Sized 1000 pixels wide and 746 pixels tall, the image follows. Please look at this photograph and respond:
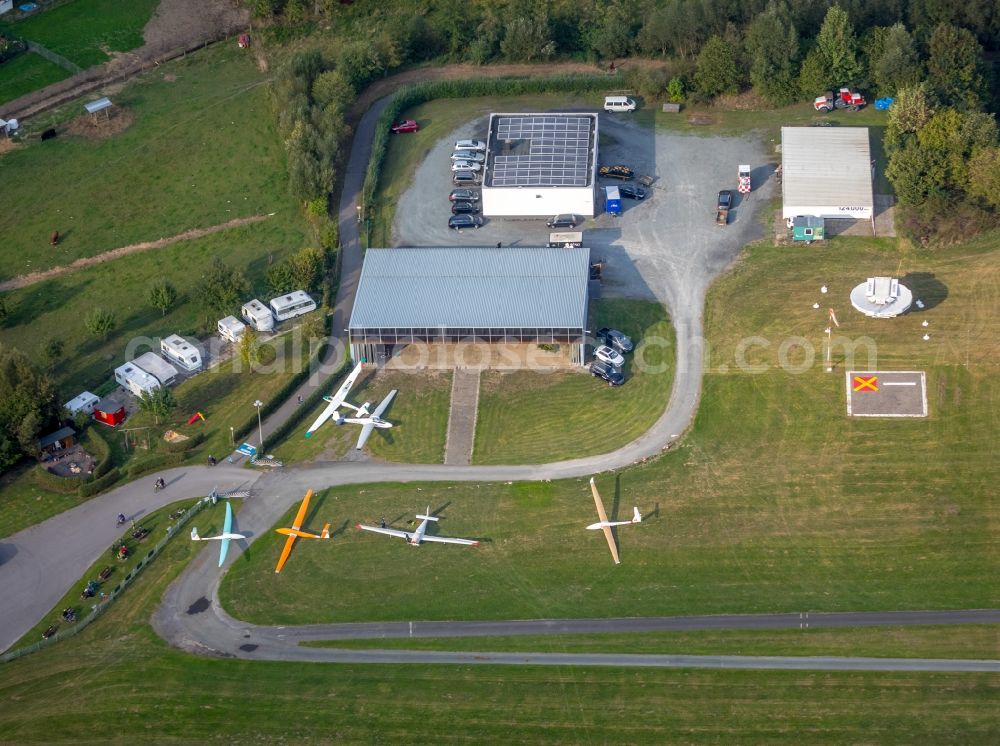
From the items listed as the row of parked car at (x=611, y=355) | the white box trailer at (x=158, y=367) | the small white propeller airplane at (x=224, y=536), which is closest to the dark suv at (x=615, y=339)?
the row of parked car at (x=611, y=355)

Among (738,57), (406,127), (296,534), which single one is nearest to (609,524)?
(296,534)

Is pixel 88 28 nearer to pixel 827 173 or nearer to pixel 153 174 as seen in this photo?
pixel 153 174

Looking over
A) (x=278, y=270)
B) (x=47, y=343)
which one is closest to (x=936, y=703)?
(x=278, y=270)

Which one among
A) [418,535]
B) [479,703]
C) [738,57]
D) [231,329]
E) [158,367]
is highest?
[738,57]

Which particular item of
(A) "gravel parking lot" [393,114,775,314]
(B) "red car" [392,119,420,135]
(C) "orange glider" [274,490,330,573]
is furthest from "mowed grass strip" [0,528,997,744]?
(B) "red car" [392,119,420,135]

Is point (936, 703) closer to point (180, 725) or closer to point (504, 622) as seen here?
point (504, 622)

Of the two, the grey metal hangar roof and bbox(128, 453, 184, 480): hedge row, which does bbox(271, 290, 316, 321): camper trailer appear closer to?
the grey metal hangar roof

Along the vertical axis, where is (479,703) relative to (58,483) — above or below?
below
